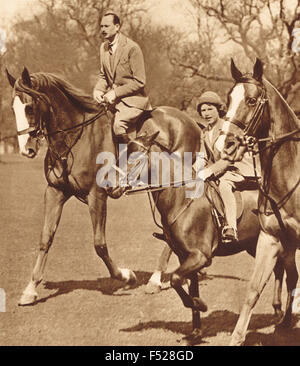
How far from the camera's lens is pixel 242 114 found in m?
5.57

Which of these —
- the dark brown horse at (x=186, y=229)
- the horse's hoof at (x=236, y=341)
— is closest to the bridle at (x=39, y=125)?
the dark brown horse at (x=186, y=229)

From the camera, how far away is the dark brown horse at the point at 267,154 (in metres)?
5.57

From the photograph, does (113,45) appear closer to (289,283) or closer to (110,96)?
(110,96)

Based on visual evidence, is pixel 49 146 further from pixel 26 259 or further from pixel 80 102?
pixel 26 259

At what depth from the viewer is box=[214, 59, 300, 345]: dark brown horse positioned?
5574 mm

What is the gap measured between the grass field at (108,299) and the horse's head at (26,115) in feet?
6.20

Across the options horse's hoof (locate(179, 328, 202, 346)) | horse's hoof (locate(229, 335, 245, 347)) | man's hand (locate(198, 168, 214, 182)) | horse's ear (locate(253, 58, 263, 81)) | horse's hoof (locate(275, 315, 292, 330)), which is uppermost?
horse's ear (locate(253, 58, 263, 81))

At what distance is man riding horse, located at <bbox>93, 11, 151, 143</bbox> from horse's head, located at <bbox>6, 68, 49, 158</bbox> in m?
0.98

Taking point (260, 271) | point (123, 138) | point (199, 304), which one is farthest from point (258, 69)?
point (123, 138)

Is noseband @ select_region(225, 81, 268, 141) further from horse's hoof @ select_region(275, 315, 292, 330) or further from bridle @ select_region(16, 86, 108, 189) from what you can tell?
bridle @ select_region(16, 86, 108, 189)

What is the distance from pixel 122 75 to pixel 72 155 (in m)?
1.20

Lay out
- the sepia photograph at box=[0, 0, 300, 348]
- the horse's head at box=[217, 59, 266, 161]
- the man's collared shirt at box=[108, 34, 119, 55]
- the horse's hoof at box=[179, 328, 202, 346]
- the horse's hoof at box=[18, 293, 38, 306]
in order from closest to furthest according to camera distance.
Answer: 1. the horse's head at box=[217, 59, 266, 161]
2. the sepia photograph at box=[0, 0, 300, 348]
3. the horse's hoof at box=[179, 328, 202, 346]
4. the horse's hoof at box=[18, 293, 38, 306]
5. the man's collared shirt at box=[108, 34, 119, 55]

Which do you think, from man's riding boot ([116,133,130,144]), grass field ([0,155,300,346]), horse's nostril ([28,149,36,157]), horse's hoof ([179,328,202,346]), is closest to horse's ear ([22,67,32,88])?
horse's nostril ([28,149,36,157])

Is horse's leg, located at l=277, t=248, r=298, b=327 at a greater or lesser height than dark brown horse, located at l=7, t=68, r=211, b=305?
lesser
